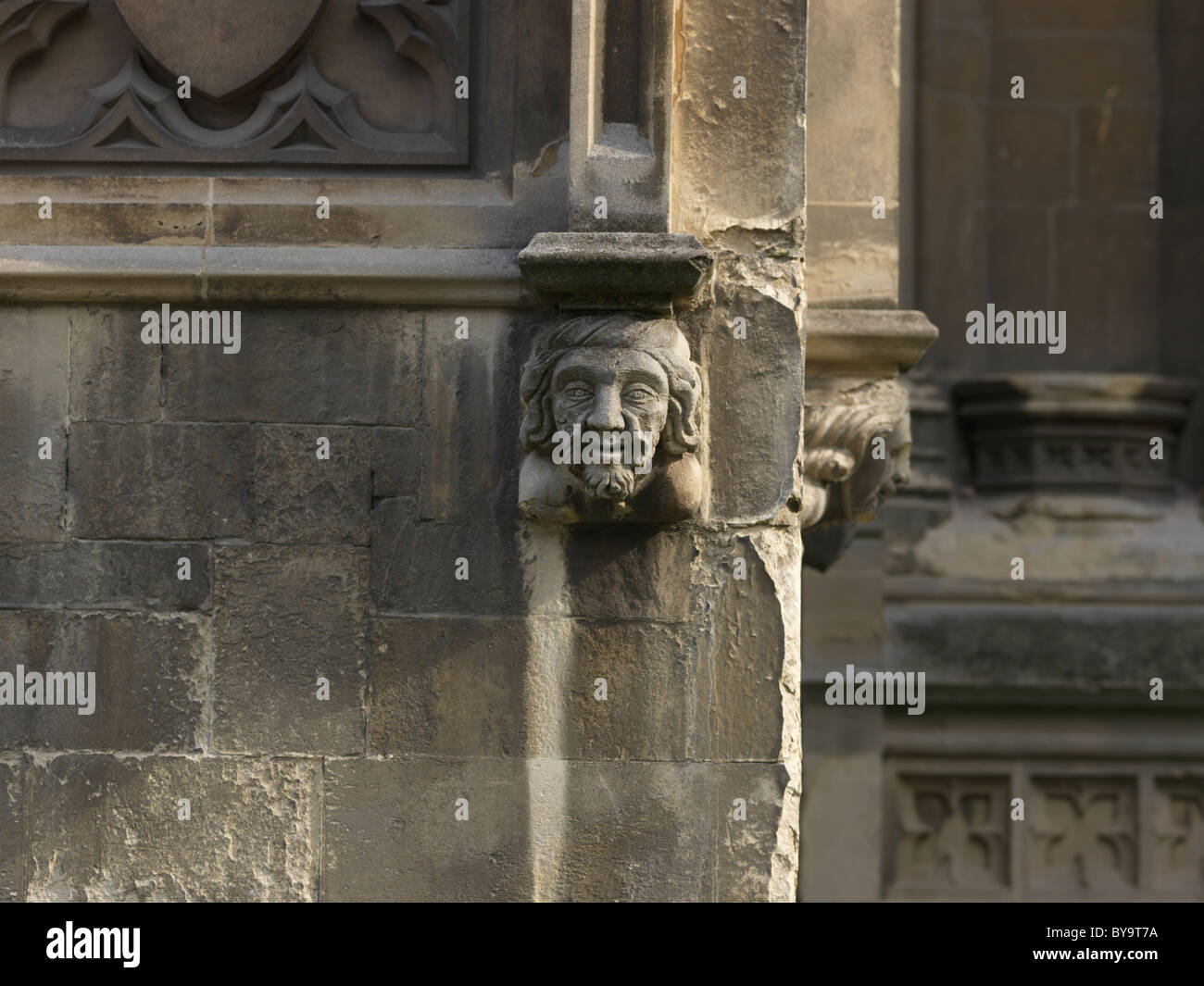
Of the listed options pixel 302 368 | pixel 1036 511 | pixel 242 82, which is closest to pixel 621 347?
pixel 302 368

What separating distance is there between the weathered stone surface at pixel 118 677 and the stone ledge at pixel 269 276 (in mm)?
688

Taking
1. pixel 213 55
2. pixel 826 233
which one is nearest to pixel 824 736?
pixel 826 233

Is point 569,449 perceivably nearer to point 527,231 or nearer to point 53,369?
point 527,231

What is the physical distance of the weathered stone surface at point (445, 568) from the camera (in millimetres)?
3109

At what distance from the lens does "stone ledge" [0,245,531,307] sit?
3125mm

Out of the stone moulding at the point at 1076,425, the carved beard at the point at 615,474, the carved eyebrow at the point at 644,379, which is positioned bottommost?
the carved beard at the point at 615,474

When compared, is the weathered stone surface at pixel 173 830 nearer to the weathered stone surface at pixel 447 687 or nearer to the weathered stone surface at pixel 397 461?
the weathered stone surface at pixel 447 687

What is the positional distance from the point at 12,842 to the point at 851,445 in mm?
2151

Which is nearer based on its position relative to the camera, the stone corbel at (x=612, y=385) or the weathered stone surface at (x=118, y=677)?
the stone corbel at (x=612, y=385)

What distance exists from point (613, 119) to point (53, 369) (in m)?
1.30

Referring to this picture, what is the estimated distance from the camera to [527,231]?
10.5 feet

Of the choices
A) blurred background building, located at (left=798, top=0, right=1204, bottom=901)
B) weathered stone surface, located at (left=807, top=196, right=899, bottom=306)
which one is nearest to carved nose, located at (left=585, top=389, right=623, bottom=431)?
weathered stone surface, located at (left=807, top=196, right=899, bottom=306)

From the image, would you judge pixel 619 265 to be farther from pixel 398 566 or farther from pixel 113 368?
pixel 113 368

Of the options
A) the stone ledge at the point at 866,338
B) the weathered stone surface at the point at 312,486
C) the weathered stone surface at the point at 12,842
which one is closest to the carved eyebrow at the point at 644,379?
the weathered stone surface at the point at 312,486
